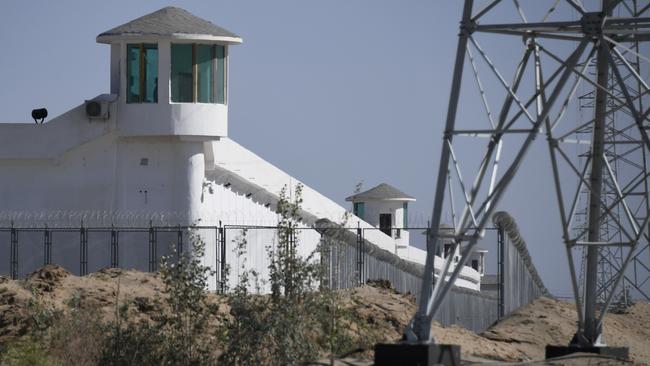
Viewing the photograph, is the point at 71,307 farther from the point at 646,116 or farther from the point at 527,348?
the point at 646,116

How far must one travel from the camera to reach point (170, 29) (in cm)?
4597

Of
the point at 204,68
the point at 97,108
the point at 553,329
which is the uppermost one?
the point at 204,68

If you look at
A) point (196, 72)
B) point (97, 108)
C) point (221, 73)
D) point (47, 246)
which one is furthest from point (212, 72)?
point (47, 246)

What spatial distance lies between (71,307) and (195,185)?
21343 millimetres

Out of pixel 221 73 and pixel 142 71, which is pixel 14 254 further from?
pixel 221 73

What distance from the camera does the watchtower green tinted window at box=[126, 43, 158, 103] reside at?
46.4 metres

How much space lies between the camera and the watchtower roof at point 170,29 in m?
45.8

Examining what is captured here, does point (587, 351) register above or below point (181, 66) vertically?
below

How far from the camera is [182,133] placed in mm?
46719

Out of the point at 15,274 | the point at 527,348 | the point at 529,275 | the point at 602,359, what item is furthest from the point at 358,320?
the point at 15,274

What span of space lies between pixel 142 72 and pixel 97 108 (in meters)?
1.64

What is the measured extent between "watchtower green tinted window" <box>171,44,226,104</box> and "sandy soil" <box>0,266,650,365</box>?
14024 mm

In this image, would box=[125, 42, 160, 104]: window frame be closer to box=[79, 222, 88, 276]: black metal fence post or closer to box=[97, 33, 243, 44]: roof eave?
box=[97, 33, 243, 44]: roof eave

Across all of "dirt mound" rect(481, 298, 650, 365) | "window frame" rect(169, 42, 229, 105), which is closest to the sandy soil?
"dirt mound" rect(481, 298, 650, 365)
